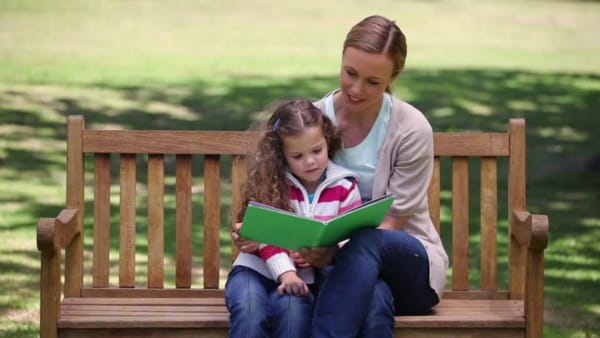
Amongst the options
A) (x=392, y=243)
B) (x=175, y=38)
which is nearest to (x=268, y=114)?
(x=392, y=243)

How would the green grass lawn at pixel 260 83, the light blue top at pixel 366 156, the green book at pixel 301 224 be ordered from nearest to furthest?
the green book at pixel 301 224 → the light blue top at pixel 366 156 → the green grass lawn at pixel 260 83

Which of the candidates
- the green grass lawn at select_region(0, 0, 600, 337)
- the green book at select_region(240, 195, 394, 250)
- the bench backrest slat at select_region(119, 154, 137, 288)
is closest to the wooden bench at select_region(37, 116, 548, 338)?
the bench backrest slat at select_region(119, 154, 137, 288)

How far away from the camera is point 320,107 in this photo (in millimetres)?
4789

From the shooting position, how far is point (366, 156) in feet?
15.3

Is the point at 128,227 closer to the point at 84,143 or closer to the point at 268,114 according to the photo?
the point at 84,143

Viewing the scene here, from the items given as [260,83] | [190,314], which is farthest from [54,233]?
[260,83]

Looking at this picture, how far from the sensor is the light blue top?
183 inches

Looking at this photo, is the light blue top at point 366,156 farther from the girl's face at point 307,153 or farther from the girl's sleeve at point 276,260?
the girl's sleeve at point 276,260

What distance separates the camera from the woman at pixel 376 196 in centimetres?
420

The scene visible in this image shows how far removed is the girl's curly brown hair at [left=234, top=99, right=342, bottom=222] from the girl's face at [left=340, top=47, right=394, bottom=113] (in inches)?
5.5

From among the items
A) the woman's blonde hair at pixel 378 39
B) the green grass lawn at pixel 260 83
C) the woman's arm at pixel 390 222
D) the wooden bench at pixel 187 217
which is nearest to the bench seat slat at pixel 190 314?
the wooden bench at pixel 187 217

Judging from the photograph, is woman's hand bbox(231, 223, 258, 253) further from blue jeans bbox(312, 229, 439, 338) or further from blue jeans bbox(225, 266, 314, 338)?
blue jeans bbox(312, 229, 439, 338)

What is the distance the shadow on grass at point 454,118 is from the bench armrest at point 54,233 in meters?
2.91

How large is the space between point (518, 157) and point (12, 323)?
2.79m
